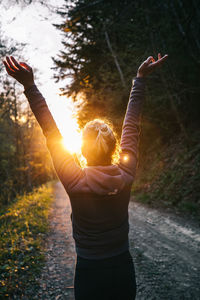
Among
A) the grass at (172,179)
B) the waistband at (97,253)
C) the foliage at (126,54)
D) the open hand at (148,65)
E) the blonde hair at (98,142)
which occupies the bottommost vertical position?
the grass at (172,179)

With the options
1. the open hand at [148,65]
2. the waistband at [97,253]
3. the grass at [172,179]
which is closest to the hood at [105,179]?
the waistband at [97,253]

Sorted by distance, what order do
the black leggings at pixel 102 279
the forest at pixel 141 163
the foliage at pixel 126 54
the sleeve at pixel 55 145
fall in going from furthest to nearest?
the foliage at pixel 126 54, the forest at pixel 141 163, the black leggings at pixel 102 279, the sleeve at pixel 55 145

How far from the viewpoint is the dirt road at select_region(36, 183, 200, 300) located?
3.65 metres

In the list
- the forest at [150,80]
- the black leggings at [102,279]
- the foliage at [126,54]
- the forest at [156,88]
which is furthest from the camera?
the forest at [156,88]

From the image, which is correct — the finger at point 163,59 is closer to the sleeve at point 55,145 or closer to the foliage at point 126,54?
the sleeve at point 55,145

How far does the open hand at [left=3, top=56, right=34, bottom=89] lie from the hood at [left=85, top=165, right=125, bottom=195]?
730 millimetres

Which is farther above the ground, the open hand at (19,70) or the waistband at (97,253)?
the open hand at (19,70)

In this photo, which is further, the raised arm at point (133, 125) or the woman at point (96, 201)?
the raised arm at point (133, 125)

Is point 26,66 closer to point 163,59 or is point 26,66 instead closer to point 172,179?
point 163,59

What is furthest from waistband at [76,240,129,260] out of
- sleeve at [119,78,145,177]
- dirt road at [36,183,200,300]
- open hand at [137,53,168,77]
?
dirt road at [36,183,200,300]

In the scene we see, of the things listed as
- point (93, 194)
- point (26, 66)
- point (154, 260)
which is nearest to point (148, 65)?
point (26, 66)

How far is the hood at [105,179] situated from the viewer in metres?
1.23

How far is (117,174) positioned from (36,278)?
4104 millimetres

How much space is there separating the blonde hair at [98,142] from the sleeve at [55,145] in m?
0.17
